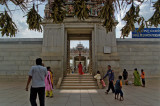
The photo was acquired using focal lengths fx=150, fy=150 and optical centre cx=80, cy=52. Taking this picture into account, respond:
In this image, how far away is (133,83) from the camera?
1302cm

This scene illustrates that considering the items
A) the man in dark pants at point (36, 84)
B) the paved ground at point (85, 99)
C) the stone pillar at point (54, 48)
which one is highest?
the stone pillar at point (54, 48)

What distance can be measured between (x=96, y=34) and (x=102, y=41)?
0.82 meters

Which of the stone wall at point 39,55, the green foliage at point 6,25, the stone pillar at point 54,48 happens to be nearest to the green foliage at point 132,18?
the green foliage at point 6,25

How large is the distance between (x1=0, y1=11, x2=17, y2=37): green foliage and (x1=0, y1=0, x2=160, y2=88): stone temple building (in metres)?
7.94

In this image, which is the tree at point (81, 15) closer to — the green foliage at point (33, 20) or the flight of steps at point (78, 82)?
the green foliage at point (33, 20)

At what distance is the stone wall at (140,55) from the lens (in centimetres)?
1380

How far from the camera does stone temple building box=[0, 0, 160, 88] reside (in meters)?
12.8

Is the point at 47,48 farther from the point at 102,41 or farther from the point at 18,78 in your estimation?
the point at 102,41

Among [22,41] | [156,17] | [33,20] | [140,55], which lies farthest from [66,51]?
[156,17]

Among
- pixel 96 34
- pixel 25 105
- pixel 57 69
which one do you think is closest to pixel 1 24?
pixel 25 105

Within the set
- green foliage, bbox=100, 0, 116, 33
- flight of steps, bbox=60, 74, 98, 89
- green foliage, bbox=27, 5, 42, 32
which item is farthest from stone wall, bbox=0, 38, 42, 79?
green foliage, bbox=100, 0, 116, 33

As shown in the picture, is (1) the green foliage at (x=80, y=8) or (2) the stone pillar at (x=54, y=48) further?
(2) the stone pillar at (x=54, y=48)

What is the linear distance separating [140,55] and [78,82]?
21.2ft

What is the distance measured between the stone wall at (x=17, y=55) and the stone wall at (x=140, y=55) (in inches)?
306
